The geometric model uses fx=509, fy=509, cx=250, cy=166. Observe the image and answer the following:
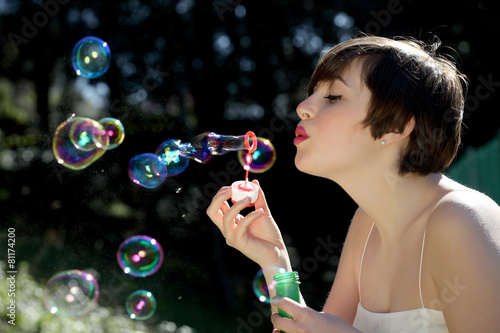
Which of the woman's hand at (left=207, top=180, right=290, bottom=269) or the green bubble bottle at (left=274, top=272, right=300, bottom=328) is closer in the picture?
the green bubble bottle at (left=274, top=272, right=300, bottom=328)

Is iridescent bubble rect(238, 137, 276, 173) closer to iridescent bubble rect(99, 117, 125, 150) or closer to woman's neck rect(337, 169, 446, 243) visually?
iridescent bubble rect(99, 117, 125, 150)

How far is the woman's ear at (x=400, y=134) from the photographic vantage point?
142cm

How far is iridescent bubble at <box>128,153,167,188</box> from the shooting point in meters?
2.53

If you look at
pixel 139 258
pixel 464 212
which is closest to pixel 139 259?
pixel 139 258

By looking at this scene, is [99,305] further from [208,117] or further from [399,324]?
[399,324]

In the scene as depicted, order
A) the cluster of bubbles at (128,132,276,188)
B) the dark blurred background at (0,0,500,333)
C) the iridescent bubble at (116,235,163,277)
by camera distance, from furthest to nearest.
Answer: the dark blurred background at (0,0,500,333)
the iridescent bubble at (116,235,163,277)
the cluster of bubbles at (128,132,276,188)

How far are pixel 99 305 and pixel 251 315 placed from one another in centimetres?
144

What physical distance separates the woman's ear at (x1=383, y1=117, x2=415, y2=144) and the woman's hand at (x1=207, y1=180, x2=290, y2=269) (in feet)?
1.41

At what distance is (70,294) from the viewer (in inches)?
131

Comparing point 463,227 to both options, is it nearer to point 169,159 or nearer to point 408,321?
point 408,321

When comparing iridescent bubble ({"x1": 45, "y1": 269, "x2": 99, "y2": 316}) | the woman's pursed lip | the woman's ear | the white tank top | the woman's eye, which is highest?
the woman's eye

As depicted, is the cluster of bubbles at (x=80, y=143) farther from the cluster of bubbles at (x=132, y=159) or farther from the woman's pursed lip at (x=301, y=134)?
the woman's pursed lip at (x=301, y=134)

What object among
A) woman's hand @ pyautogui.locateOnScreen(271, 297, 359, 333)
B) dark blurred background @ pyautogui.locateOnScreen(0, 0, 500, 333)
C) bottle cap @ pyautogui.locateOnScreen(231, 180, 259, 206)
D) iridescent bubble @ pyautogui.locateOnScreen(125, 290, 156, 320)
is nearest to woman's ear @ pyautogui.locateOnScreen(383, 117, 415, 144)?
bottle cap @ pyautogui.locateOnScreen(231, 180, 259, 206)

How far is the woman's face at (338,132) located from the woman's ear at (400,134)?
0.04 meters
